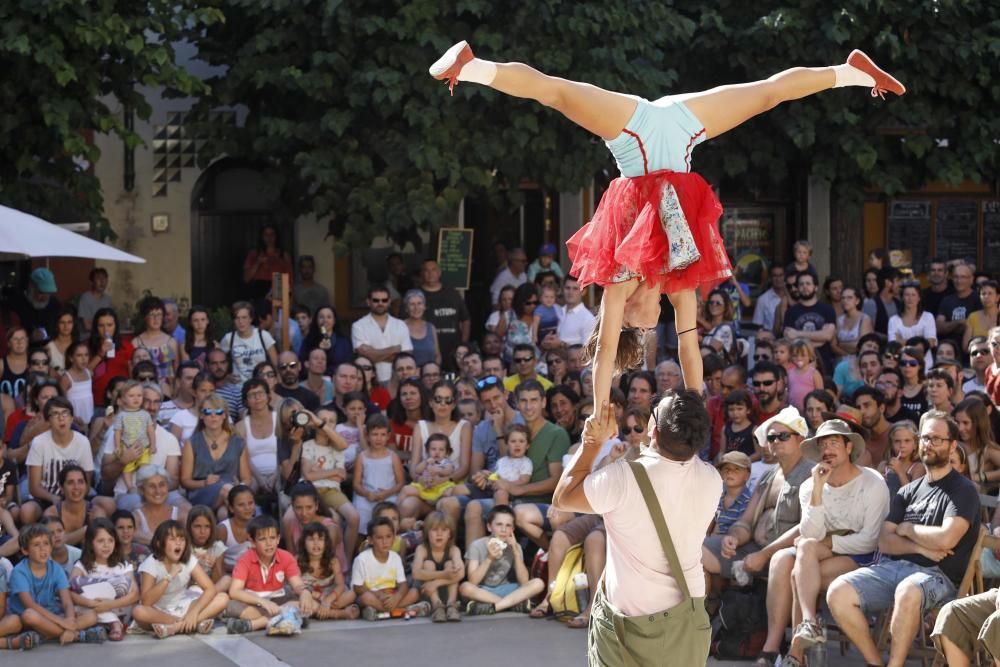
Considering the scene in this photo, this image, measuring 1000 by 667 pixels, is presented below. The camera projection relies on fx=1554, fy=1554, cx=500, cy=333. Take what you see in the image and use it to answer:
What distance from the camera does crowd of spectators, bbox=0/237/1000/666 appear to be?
23.0ft

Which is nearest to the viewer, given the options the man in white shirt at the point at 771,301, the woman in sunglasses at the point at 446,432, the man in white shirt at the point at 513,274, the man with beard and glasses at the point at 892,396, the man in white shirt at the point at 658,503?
the man in white shirt at the point at 658,503

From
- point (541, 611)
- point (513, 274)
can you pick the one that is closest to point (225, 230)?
point (513, 274)

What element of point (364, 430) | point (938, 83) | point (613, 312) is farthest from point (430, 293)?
point (613, 312)

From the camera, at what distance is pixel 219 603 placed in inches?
306

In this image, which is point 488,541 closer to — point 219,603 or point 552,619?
point 552,619

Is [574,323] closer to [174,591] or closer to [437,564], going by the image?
[437,564]

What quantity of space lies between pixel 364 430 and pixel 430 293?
7.54 ft

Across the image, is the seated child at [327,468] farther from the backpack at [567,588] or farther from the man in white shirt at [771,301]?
the man in white shirt at [771,301]

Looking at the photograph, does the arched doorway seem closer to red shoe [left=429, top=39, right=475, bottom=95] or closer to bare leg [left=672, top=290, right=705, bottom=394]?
bare leg [left=672, top=290, right=705, bottom=394]

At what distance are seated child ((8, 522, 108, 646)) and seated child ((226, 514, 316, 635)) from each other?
66 centimetres

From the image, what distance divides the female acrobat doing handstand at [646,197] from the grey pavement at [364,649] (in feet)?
9.23

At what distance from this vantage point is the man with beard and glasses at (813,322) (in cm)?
1045

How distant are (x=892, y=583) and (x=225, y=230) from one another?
8448 mm

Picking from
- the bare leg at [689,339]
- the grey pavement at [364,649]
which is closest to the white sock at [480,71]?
the bare leg at [689,339]
